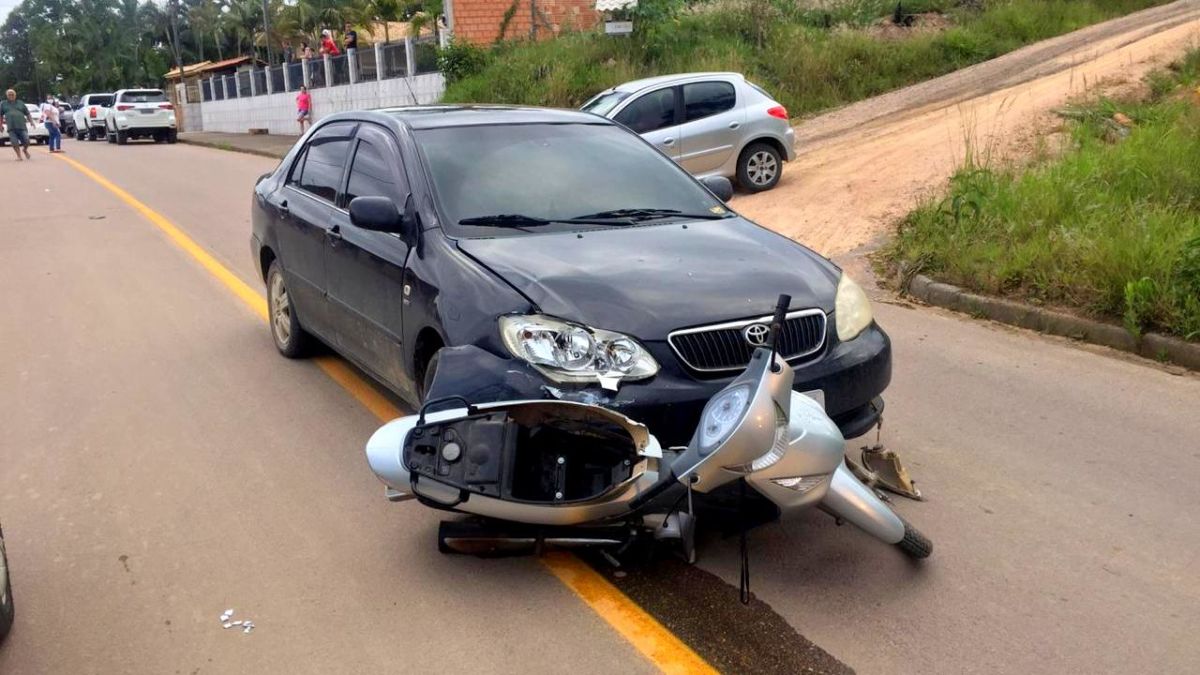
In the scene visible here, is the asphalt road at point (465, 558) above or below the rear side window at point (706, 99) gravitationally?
below

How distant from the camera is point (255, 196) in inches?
311

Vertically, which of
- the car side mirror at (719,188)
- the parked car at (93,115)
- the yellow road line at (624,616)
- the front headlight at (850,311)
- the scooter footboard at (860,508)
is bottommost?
the parked car at (93,115)

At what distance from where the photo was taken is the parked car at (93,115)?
42.2 metres

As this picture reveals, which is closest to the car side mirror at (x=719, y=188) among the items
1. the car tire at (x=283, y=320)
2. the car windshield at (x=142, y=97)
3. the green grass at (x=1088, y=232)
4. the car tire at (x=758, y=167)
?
the car tire at (x=283, y=320)

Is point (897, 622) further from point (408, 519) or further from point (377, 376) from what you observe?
point (377, 376)

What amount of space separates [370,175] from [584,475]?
2.58m

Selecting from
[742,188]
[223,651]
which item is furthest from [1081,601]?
[742,188]

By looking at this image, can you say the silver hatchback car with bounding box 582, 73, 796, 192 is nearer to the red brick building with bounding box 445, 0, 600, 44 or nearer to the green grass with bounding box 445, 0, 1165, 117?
the green grass with bounding box 445, 0, 1165, 117

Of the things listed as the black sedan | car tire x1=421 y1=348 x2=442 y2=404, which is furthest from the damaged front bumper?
car tire x1=421 y1=348 x2=442 y2=404

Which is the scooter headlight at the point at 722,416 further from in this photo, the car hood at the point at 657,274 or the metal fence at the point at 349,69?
the metal fence at the point at 349,69

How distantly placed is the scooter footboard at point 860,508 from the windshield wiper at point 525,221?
188cm

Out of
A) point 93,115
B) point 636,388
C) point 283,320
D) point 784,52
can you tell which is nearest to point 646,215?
point 636,388

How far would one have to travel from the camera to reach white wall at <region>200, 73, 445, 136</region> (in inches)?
1128

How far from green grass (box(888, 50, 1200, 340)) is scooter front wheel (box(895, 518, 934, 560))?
152 inches
